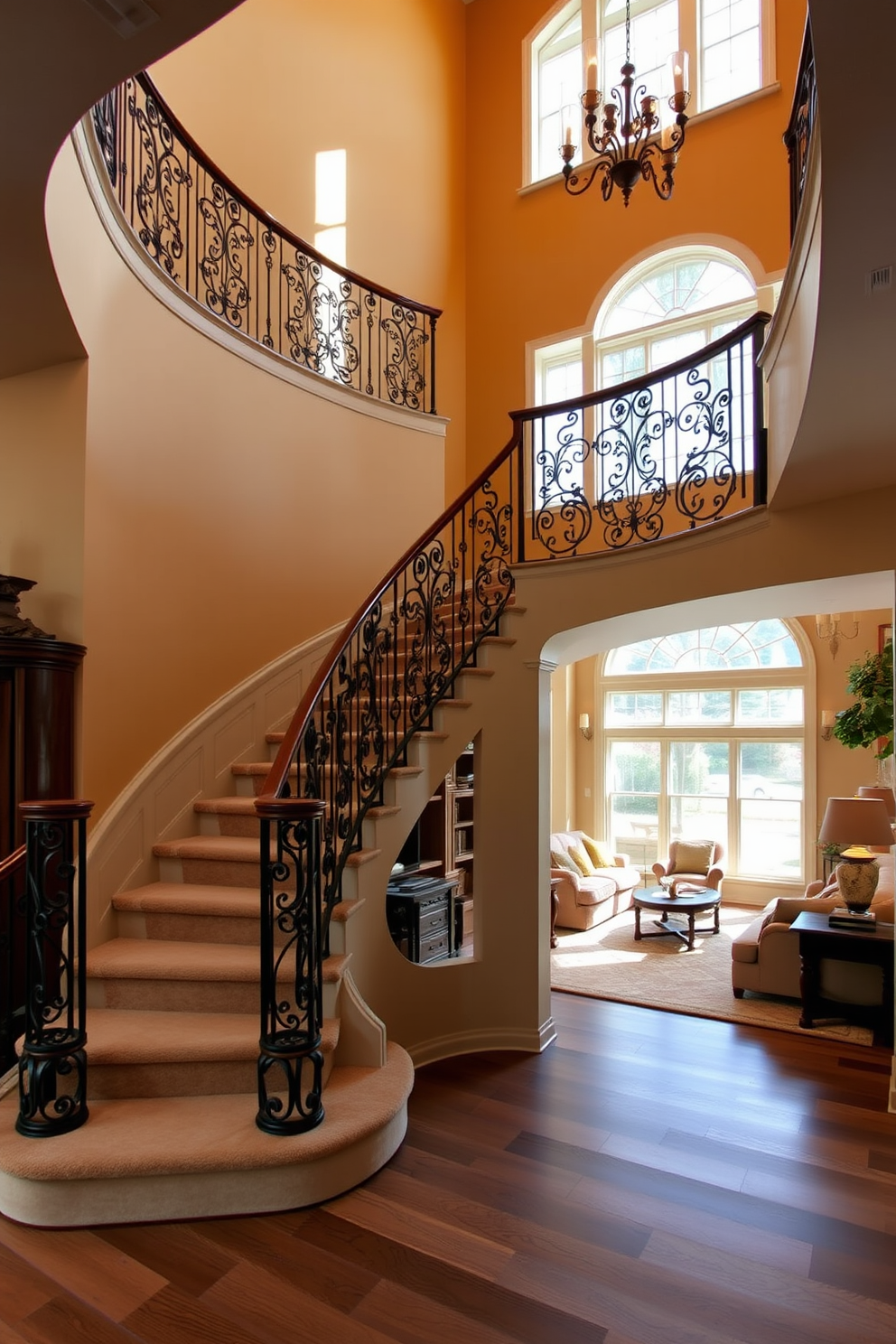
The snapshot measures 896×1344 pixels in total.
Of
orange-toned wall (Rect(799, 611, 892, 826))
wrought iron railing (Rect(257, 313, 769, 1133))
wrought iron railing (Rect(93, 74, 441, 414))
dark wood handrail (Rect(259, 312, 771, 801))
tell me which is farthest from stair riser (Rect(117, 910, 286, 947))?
orange-toned wall (Rect(799, 611, 892, 826))

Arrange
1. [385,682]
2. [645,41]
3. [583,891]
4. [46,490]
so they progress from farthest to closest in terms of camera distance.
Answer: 1. [645,41]
2. [583,891]
3. [385,682]
4. [46,490]

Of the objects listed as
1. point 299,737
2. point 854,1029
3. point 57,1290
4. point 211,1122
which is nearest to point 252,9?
point 299,737

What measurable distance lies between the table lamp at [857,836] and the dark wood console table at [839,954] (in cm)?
25

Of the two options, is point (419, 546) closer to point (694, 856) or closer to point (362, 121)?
point (362, 121)

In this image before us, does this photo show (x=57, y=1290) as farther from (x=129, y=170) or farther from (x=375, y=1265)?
(x=129, y=170)

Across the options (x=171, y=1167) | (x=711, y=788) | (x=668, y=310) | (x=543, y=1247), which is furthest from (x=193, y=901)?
(x=711, y=788)

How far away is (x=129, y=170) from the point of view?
5.15 m

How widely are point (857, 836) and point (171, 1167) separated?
446cm

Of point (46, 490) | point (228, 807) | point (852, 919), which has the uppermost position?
point (46, 490)

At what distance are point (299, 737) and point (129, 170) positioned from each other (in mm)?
4051

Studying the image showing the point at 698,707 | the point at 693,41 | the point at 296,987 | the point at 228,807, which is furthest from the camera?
the point at 698,707

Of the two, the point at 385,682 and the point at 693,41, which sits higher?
the point at 693,41

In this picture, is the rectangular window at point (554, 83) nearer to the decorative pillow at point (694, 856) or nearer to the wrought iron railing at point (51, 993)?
the decorative pillow at point (694, 856)

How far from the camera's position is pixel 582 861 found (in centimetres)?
925
